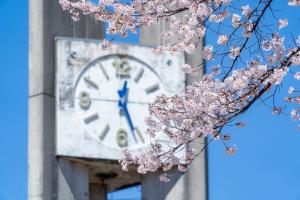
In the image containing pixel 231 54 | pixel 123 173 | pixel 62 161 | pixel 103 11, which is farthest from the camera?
pixel 123 173

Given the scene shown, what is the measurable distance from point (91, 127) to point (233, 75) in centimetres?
894

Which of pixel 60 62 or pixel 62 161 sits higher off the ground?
pixel 60 62

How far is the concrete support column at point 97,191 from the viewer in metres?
18.9

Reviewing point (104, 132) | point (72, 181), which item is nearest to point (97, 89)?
point (104, 132)

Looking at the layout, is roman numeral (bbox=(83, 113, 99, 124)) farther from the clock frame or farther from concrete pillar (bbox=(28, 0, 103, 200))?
concrete pillar (bbox=(28, 0, 103, 200))

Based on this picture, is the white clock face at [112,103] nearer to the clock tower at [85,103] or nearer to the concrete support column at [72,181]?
the clock tower at [85,103]

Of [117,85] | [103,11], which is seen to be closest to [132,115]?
[117,85]

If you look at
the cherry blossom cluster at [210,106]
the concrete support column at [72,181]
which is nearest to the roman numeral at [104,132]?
the concrete support column at [72,181]

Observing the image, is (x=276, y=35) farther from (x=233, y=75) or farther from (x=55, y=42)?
(x=55, y=42)

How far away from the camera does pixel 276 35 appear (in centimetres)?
884

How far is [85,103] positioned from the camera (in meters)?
17.6

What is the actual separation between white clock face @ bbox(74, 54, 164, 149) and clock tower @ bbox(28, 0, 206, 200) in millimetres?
13

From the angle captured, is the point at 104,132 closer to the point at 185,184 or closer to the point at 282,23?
the point at 185,184

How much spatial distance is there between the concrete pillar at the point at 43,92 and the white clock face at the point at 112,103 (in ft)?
1.48
